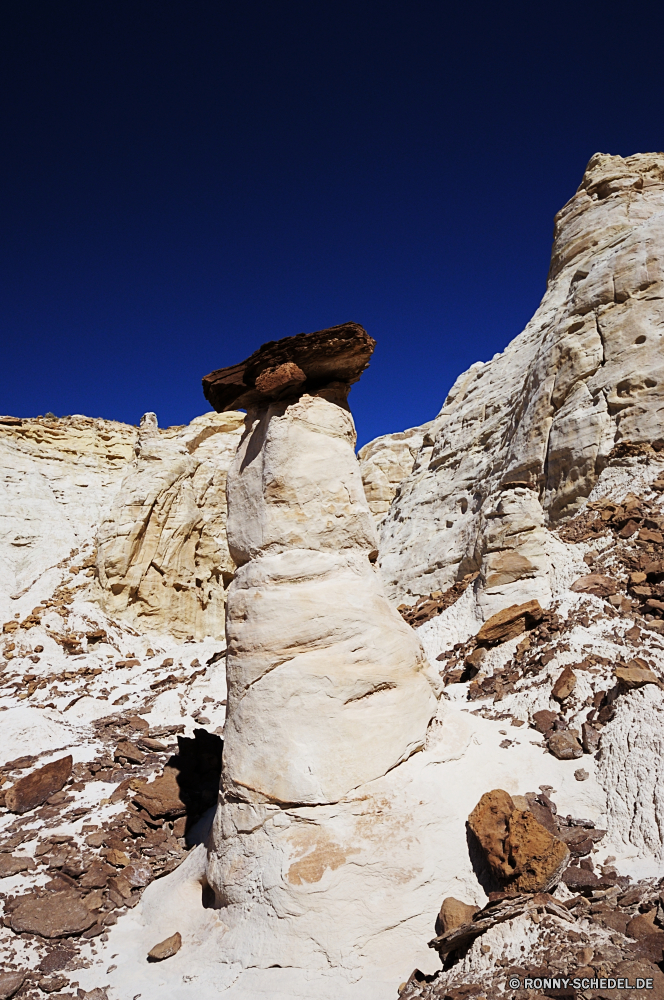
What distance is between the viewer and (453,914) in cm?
335

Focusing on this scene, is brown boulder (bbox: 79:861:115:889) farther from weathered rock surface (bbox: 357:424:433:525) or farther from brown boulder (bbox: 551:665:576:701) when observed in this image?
weathered rock surface (bbox: 357:424:433:525)

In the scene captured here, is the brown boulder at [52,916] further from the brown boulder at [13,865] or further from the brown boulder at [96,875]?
the brown boulder at [13,865]

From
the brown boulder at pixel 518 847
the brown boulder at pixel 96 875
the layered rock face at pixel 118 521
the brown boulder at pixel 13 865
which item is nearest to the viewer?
the brown boulder at pixel 518 847

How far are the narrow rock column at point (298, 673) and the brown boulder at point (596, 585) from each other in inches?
116

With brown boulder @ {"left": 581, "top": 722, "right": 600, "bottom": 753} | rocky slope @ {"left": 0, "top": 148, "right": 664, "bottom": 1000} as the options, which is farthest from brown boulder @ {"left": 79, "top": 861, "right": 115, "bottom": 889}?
brown boulder @ {"left": 581, "top": 722, "right": 600, "bottom": 753}

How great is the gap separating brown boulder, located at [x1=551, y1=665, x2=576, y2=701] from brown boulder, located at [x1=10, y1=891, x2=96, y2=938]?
436cm

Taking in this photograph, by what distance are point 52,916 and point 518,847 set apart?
372 centimetres

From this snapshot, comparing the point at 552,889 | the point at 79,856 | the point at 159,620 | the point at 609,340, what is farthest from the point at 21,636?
the point at 609,340

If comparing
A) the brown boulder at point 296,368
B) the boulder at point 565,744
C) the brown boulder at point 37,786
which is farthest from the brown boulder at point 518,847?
the brown boulder at point 37,786

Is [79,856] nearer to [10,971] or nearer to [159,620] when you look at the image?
[10,971]

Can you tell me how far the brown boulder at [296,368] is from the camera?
189 inches

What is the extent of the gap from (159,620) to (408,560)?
6.79 metres

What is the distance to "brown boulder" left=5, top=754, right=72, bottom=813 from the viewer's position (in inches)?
238

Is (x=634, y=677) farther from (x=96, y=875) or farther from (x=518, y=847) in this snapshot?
(x=96, y=875)
